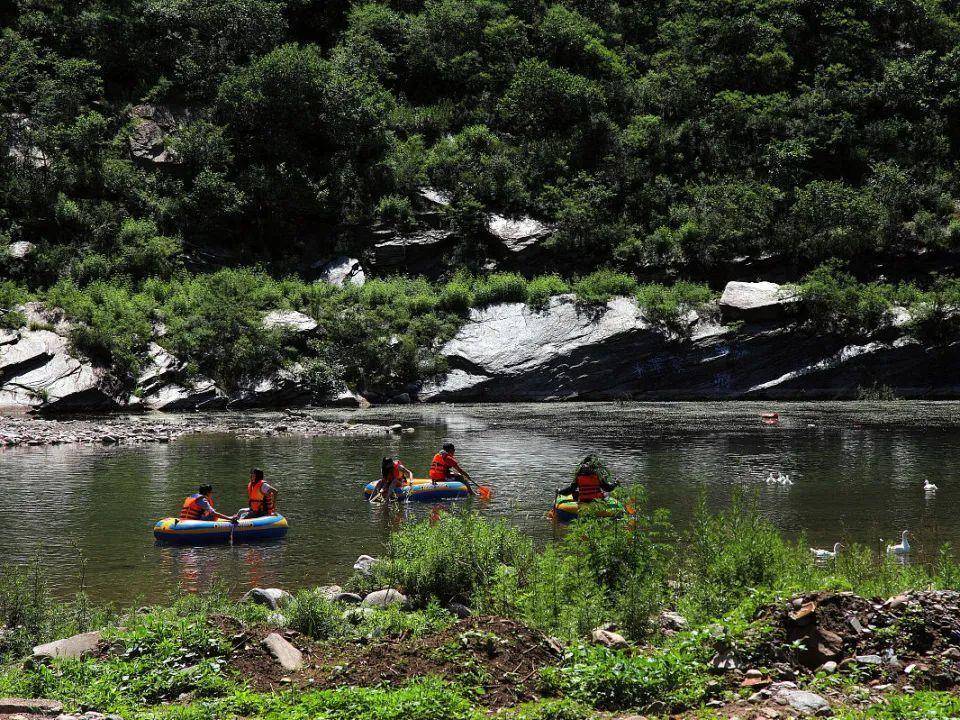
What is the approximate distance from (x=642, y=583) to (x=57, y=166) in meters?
45.9

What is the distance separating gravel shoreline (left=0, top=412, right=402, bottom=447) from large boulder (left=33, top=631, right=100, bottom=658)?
20336 mm

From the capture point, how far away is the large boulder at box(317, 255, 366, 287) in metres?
46.8

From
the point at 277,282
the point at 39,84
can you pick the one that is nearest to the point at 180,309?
the point at 277,282

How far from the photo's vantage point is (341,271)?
47406 mm

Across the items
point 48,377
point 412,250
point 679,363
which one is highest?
point 412,250

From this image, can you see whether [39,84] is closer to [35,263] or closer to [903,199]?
[35,263]

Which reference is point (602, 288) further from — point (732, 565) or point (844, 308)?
point (732, 565)

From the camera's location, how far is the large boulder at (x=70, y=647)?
7746 mm

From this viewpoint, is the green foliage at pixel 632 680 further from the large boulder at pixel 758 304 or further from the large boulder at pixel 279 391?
the large boulder at pixel 758 304

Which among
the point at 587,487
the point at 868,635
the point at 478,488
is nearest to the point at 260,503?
the point at 478,488

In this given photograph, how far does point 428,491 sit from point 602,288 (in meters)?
26.6

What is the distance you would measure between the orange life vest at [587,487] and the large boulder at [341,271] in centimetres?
3201

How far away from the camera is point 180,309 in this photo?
134ft

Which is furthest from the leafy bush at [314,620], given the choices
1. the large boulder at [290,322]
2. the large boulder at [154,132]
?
the large boulder at [154,132]
